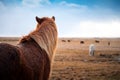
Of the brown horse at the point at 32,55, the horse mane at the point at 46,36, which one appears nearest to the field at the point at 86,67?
the horse mane at the point at 46,36

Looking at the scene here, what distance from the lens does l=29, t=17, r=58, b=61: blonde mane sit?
5371 millimetres

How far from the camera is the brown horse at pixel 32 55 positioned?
3869 mm

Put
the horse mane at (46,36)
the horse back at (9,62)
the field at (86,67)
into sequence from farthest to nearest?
the field at (86,67)
the horse mane at (46,36)
the horse back at (9,62)

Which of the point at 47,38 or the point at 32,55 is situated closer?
the point at 32,55

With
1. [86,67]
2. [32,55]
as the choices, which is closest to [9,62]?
[32,55]

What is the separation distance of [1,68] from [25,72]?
1.74 feet

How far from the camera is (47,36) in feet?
18.7

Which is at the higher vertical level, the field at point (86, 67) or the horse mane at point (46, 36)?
the horse mane at point (46, 36)

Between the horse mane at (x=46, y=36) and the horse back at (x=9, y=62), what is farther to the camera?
the horse mane at (x=46, y=36)

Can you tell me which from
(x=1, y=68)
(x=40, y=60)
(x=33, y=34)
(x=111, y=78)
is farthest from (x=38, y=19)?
(x=111, y=78)

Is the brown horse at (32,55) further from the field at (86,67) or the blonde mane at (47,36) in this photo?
the field at (86,67)

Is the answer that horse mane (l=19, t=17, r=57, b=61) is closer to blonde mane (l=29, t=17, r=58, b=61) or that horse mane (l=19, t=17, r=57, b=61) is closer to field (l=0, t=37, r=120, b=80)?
blonde mane (l=29, t=17, r=58, b=61)

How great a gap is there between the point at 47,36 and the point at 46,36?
6 cm

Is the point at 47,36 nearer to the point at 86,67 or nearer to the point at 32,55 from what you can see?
the point at 32,55
